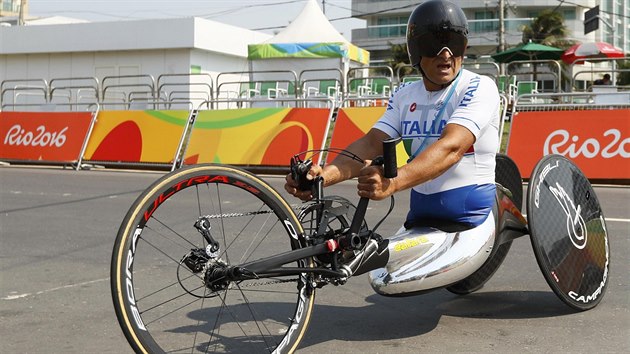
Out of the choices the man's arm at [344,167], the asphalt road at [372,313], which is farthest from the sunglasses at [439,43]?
the asphalt road at [372,313]

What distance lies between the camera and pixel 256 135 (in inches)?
587

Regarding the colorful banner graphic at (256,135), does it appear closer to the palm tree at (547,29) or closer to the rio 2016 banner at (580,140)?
the rio 2016 banner at (580,140)

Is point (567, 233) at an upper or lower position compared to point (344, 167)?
lower

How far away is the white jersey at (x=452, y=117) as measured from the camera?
163 inches

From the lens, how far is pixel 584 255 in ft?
15.9

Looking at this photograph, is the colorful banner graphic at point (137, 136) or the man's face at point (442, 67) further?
the colorful banner graphic at point (137, 136)

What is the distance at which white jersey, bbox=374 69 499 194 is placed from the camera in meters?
4.15

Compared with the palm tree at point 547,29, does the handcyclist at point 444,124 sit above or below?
below

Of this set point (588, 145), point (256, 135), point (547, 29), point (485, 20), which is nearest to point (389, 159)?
point (588, 145)

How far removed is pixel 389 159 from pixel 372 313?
1.70m

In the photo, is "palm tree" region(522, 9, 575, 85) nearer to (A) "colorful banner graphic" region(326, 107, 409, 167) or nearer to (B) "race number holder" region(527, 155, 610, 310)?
(A) "colorful banner graphic" region(326, 107, 409, 167)

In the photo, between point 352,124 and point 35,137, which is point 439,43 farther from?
point 35,137

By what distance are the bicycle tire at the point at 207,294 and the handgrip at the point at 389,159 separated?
0.49 m

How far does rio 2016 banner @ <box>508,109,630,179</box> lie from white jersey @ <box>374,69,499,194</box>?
8.04m
